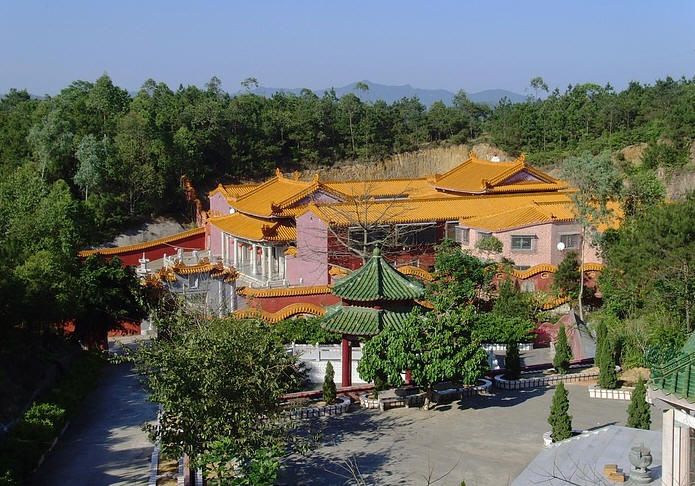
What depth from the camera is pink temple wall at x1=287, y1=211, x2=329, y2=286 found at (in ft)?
75.5

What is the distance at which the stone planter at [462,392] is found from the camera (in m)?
14.6

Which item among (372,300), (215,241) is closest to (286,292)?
(372,300)

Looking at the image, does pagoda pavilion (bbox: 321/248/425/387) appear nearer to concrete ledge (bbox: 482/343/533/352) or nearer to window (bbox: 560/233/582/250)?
concrete ledge (bbox: 482/343/533/352)

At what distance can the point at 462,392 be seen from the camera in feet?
48.7

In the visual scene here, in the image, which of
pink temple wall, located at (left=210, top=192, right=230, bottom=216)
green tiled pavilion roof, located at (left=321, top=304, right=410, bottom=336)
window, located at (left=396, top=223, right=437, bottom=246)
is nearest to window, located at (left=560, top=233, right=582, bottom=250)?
window, located at (left=396, top=223, right=437, bottom=246)

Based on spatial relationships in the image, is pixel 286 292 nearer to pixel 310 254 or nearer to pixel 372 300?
pixel 310 254

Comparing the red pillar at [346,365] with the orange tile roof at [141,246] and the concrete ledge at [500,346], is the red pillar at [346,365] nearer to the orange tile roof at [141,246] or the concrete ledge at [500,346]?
the concrete ledge at [500,346]

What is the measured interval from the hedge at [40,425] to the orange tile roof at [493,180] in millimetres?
15261

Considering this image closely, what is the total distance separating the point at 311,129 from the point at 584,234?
26.1m

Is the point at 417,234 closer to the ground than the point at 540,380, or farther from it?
farther from it

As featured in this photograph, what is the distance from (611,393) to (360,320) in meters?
4.53

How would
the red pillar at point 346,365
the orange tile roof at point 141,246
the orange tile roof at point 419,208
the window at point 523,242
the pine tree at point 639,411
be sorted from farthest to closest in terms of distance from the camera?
the orange tile roof at point 141,246 < the orange tile roof at point 419,208 < the window at point 523,242 < the red pillar at point 346,365 < the pine tree at point 639,411

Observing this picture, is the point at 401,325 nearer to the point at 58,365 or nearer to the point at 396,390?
the point at 396,390

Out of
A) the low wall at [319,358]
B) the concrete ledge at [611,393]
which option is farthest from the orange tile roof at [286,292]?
the concrete ledge at [611,393]
